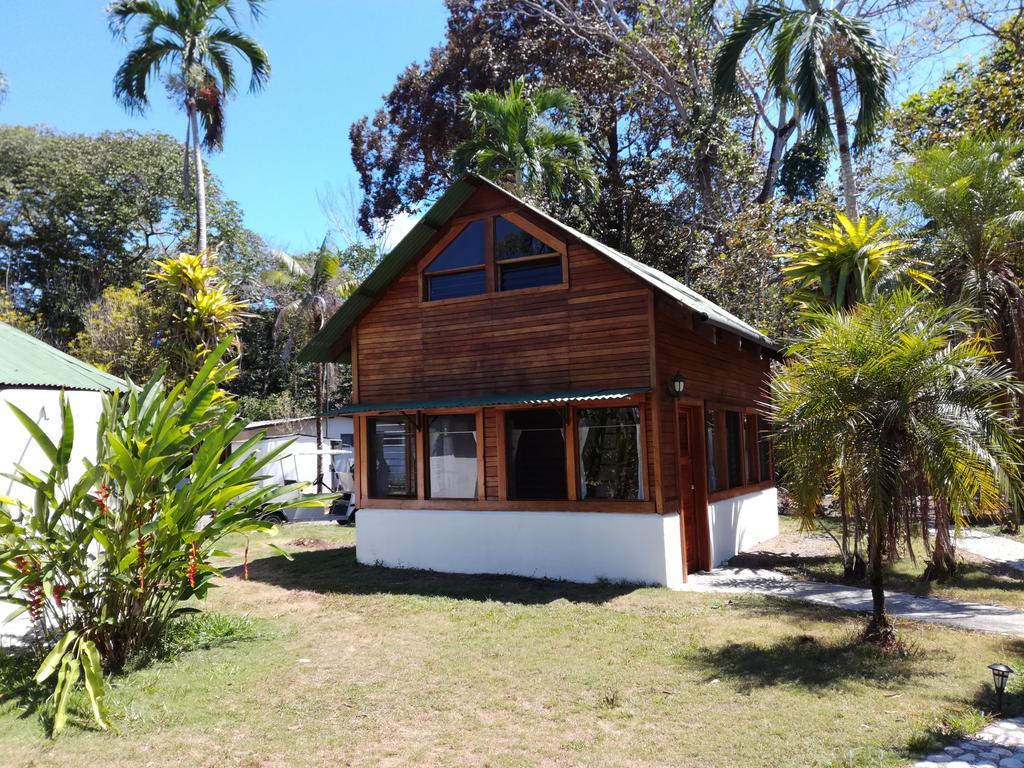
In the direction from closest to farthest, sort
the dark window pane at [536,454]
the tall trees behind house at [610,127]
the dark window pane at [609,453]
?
1. the dark window pane at [609,453]
2. the dark window pane at [536,454]
3. the tall trees behind house at [610,127]

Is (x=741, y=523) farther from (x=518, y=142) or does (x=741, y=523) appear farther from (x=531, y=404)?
(x=518, y=142)

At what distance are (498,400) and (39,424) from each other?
18.0ft

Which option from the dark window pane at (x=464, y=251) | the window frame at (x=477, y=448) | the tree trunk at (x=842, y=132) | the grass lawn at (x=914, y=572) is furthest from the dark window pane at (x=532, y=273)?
the tree trunk at (x=842, y=132)

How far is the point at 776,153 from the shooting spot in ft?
76.1

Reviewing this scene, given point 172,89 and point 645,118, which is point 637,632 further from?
point 645,118

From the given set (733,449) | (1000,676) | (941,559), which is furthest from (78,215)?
(1000,676)

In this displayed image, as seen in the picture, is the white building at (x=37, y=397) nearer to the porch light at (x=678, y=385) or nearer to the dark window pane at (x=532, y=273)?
the dark window pane at (x=532, y=273)

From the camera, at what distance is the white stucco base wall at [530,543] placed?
945 centimetres

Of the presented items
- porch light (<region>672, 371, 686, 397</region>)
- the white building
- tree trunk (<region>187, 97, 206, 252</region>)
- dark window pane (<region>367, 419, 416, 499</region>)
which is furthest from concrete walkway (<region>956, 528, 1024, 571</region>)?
tree trunk (<region>187, 97, 206, 252</region>)

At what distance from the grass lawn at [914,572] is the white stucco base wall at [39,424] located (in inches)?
358

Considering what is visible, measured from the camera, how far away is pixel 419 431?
11195 millimetres

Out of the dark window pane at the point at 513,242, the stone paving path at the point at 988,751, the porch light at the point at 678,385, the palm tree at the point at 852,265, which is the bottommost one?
the stone paving path at the point at 988,751

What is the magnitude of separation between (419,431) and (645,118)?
17294 mm

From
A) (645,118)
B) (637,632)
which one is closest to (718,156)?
(645,118)
